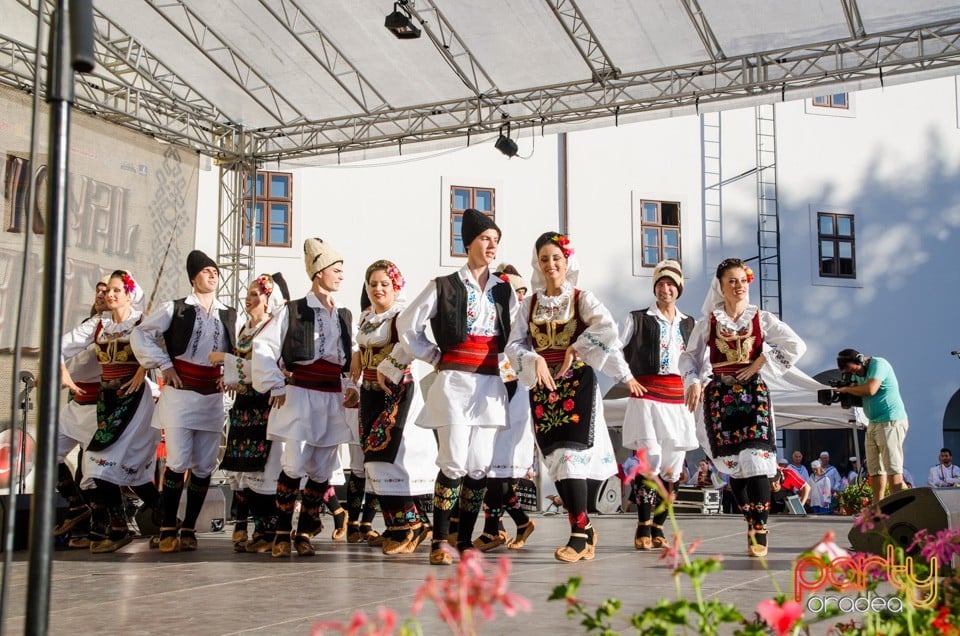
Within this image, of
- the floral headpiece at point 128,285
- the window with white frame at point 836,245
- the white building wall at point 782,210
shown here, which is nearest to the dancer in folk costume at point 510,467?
the floral headpiece at point 128,285

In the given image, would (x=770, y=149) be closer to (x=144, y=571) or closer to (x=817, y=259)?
(x=817, y=259)

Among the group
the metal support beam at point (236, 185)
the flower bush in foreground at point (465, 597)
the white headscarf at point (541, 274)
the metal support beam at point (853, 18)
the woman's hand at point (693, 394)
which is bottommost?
the flower bush in foreground at point (465, 597)

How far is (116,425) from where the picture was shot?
6.79m

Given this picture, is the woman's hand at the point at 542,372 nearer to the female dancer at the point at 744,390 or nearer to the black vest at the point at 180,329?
the female dancer at the point at 744,390

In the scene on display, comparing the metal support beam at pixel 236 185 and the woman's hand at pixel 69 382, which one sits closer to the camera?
the woman's hand at pixel 69 382

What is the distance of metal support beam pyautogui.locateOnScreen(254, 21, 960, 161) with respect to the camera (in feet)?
31.0

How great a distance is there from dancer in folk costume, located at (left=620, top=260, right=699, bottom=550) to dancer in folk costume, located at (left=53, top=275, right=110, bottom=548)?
347 cm

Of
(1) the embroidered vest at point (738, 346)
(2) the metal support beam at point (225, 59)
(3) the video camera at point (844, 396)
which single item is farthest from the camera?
(2) the metal support beam at point (225, 59)

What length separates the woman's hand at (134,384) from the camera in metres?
6.82

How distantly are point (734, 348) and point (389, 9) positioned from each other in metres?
5.71

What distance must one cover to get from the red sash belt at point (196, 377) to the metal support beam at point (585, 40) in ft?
16.2

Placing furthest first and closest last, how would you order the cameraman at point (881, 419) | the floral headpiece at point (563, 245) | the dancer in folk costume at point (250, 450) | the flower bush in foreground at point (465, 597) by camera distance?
1. the cameraman at point (881, 419)
2. the dancer in folk costume at point (250, 450)
3. the floral headpiece at point (563, 245)
4. the flower bush in foreground at point (465, 597)

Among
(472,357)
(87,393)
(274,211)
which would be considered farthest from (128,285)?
(274,211)

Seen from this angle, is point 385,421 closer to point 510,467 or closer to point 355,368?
point 355,368
